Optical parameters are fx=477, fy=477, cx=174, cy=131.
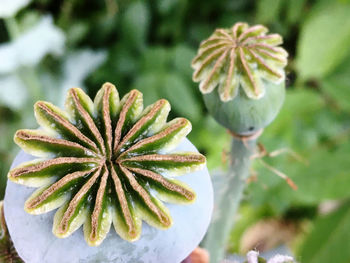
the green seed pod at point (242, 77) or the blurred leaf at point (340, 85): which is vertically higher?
the green seed pod at point (242, 77)

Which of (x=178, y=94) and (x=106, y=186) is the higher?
(x=106, y=186)

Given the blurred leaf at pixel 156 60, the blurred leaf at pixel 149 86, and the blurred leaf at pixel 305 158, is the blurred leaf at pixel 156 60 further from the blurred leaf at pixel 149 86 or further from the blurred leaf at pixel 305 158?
the blurred leaf at pixel 305 158

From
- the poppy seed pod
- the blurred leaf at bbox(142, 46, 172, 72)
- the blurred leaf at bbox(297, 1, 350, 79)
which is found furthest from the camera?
the blurred leaf at bbox(142, 46, 172, 72)

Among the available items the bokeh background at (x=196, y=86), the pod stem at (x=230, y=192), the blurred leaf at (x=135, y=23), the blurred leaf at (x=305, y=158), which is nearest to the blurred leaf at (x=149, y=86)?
the bokeh background at (x=196, y=86)

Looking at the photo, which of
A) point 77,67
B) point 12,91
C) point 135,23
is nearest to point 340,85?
point 135,23

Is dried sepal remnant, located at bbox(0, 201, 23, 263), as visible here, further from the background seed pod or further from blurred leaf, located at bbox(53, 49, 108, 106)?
blurred leaf, located at bbox(53, 49, 108, 106)

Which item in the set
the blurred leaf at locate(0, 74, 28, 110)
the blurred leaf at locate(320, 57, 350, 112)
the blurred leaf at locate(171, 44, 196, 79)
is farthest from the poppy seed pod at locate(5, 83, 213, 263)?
the blurred leaf at locate(0, 74, 28, 110)

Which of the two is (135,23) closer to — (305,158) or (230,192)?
(305,158)

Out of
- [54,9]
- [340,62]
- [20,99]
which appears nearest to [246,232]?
[340,62]
